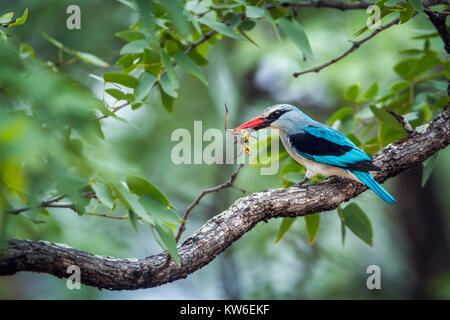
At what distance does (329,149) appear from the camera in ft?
10.8

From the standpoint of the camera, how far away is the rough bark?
1983mm

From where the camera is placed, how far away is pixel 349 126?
12.0 ft

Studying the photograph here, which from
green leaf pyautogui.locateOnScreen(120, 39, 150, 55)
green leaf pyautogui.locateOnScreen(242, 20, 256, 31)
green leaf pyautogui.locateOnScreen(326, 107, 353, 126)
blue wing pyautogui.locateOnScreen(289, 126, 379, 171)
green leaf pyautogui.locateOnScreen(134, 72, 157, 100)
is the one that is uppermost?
green leaf pyautogui.locateOnScreen(242, 20, 256, 31)

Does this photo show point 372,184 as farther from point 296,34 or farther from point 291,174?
point 296,34

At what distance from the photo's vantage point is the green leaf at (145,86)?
2.59m

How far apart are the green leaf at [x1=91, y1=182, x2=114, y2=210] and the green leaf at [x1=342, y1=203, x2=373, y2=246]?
1966 millimetres

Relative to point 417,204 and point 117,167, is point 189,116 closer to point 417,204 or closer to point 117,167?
point 417,204

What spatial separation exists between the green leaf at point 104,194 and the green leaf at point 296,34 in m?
1.55

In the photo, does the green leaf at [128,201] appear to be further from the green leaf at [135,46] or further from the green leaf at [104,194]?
the green leaf at [135,46]

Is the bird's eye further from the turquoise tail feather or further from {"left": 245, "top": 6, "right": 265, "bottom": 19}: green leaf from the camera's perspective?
{"left": 245, "top": 6, "right": 265, "bottom": 19}: green leaf

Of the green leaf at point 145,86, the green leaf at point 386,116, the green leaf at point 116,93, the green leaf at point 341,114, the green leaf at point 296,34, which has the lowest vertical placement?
the green leaf at point 386,116

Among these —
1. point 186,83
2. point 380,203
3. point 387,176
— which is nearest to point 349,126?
point 387,176

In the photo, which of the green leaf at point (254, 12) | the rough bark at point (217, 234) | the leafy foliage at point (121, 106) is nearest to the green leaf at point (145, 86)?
the leafy foliage at point (121, 106)

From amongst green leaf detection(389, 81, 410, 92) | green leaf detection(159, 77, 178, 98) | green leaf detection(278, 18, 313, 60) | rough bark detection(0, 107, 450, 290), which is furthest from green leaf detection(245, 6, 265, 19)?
green leaf detection(389, 81, 410, 92)
